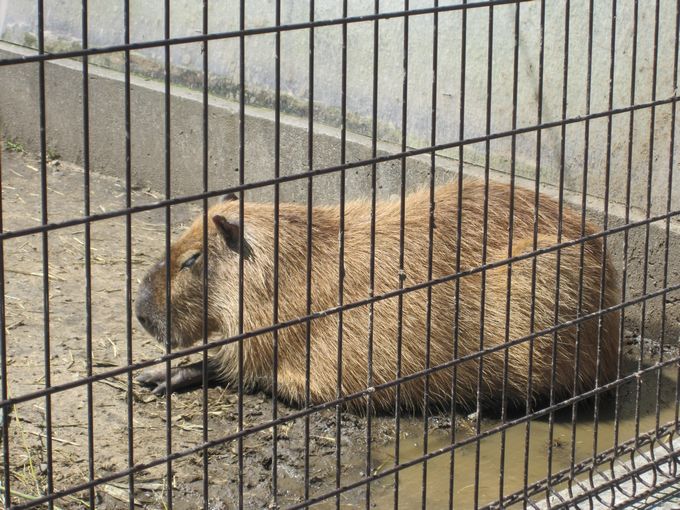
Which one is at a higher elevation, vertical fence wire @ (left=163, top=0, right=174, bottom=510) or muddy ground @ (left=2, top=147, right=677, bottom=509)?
vertical fence wire @ (left=163, top=0, right=174, bottom=510)

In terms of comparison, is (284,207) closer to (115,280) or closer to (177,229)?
(115,280)

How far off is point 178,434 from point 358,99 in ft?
7.74

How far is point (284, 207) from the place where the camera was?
4.94 metres

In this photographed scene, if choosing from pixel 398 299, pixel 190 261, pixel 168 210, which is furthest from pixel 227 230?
pixel 168 210

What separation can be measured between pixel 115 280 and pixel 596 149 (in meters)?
2.49

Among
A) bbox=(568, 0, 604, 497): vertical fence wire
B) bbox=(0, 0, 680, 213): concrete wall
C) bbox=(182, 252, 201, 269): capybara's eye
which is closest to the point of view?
bbox=(568, 0, 604, 497): vertical fence wire

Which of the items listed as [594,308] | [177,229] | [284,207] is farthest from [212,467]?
[177,229]

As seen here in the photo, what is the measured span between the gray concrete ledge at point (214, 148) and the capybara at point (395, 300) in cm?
45

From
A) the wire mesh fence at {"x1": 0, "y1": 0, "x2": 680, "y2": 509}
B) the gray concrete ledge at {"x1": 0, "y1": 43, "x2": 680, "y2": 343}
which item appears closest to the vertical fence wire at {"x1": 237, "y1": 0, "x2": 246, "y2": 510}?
the wire mesh fence at {"x1": 0, "y1": 0, "x2": 680, "y2": 509}

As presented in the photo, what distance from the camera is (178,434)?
14.6 ft

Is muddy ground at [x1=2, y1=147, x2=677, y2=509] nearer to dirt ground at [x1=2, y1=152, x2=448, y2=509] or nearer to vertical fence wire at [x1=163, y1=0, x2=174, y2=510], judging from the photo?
dirt ground at [x1=2, y1=152, x2=448, y2=509]

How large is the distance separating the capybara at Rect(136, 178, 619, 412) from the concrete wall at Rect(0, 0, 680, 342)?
0.56 meters

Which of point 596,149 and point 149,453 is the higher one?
point 596,149

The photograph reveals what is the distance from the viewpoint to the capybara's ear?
4.67 m
